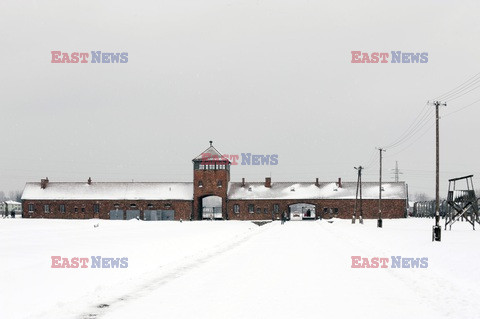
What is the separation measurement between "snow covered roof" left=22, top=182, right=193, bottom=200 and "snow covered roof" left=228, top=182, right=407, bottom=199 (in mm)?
7980

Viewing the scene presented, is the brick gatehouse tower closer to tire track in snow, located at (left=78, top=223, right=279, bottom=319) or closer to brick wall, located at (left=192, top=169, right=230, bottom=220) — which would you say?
brick wall, located at (left=192, top=169, right=230, bottom=220)

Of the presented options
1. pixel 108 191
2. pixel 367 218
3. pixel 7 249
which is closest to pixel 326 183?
pixel 367 218

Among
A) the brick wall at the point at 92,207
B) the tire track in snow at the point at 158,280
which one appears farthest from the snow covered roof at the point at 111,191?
the tire track in snow at the point at 158,280

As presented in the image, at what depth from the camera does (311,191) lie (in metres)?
91.9

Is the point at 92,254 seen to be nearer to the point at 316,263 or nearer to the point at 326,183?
the point at 316,263

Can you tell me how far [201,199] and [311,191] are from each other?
16.6 meters

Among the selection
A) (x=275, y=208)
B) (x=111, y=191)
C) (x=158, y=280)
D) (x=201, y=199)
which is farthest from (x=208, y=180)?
(x=158, y=280)

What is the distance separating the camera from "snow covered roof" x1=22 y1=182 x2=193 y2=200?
89812mm

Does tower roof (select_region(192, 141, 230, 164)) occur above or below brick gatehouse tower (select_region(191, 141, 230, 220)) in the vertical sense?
above

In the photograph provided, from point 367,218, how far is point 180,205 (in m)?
27.4

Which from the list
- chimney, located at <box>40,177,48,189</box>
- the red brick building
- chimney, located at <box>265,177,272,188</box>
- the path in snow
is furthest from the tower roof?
the path in snow

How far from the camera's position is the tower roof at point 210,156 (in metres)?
89.8

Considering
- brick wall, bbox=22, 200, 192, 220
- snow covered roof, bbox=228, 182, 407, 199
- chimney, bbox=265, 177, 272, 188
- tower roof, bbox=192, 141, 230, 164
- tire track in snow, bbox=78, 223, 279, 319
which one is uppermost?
tower roof, bbox=192, 141, 230, 164

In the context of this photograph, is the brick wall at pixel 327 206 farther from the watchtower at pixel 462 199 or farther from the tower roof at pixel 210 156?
the watchtower at pixel 462 199
